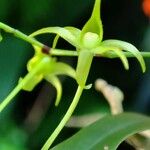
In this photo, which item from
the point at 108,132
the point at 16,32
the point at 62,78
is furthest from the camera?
the point at 62,78

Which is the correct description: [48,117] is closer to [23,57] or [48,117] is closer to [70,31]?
[23,57]

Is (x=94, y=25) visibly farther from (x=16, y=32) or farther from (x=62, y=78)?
(x=62, y=78)

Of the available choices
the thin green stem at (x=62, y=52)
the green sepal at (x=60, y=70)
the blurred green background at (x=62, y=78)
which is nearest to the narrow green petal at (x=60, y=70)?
the green sepal at (x=60, y=70)

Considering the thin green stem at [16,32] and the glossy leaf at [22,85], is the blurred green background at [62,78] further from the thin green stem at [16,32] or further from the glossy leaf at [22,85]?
the thin green stem at [16,32]

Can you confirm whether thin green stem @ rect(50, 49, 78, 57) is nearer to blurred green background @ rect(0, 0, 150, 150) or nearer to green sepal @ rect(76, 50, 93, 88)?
green sepal @ rect(76, 50, 93, 88)

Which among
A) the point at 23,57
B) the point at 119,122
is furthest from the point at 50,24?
the point at 119,122

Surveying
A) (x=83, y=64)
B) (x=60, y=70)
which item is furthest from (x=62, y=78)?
(x=83, y=64)

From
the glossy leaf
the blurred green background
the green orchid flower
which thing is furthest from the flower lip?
the blurred green background
